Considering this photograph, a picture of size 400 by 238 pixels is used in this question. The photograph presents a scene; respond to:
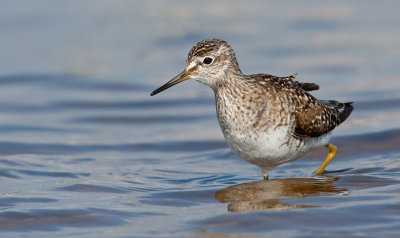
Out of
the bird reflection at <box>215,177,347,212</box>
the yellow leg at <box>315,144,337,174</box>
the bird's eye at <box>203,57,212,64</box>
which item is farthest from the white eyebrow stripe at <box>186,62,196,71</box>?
the yellow leg at <box>315,144,337,174</box>

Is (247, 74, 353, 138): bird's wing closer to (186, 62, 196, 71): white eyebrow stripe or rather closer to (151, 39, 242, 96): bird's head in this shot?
(151, 39, 242, 96): bird's head

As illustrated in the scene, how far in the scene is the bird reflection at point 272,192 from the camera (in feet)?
27.5

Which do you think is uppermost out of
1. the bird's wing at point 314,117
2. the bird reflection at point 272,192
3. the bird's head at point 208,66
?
the bird's head at point 208,66

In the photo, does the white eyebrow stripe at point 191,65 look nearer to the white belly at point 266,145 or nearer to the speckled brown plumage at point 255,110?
the speckled brown plumage at point 255,110

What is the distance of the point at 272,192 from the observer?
905 centimetres

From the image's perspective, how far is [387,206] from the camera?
25.9 ft

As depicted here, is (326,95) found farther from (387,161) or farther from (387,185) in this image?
(387,185)

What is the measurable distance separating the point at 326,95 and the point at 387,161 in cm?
364

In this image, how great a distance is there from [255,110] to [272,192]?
974 mm

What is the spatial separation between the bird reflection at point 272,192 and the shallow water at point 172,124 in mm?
25

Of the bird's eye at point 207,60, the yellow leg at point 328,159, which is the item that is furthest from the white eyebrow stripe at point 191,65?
the yellow leg at point 328,159

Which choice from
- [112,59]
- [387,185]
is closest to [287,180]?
[387,185]

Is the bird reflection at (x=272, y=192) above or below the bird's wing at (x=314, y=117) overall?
below

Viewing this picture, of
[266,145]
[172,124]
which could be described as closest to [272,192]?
[266,145]
